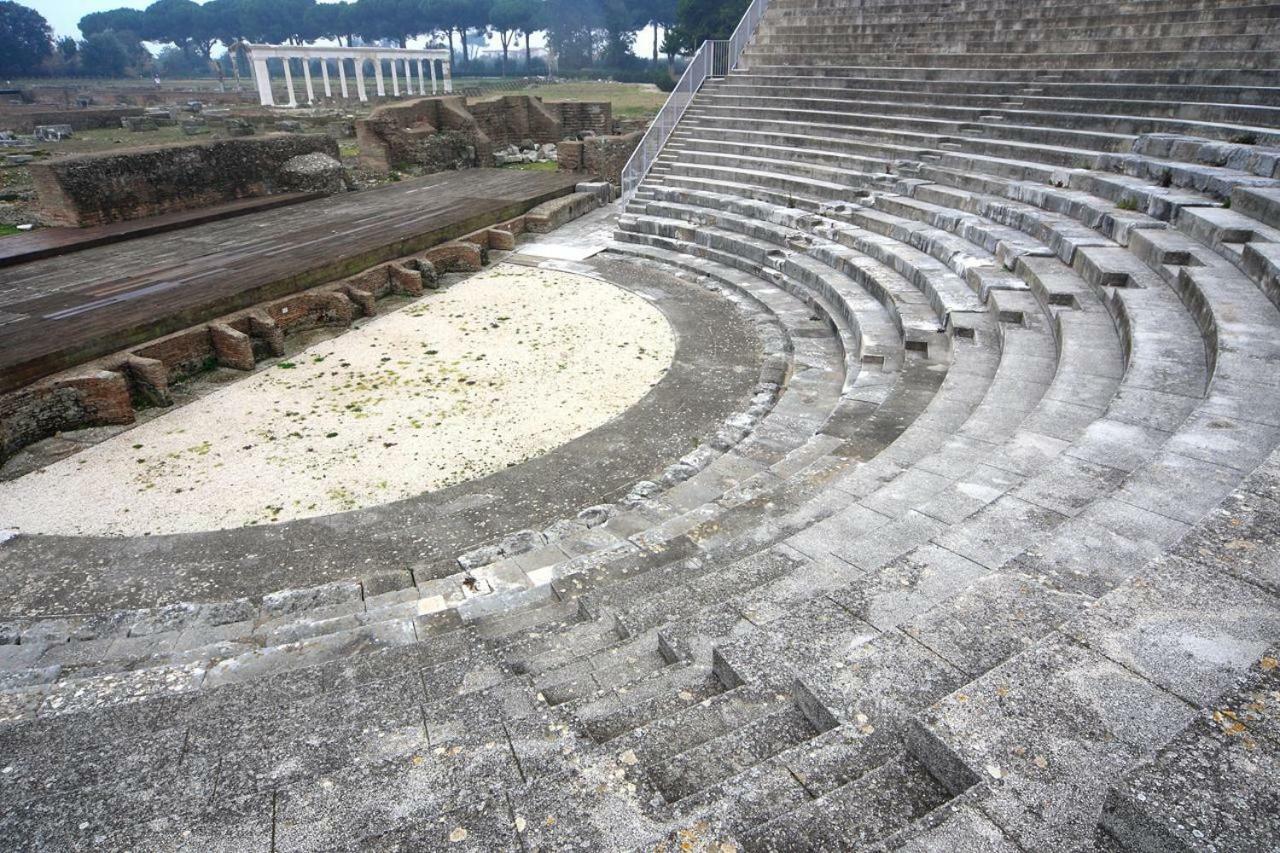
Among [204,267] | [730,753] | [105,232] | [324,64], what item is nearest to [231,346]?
[204,267]

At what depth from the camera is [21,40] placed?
60531 mm

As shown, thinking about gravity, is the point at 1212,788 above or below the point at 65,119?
below

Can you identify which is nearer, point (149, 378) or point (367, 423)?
point (367, 423)

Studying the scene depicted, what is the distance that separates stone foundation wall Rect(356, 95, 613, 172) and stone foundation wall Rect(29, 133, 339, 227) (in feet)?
8.40

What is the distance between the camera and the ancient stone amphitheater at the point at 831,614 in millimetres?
2141

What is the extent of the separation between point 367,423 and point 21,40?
257ft

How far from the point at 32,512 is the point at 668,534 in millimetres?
5516

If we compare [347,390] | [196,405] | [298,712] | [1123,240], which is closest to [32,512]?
[196,405]

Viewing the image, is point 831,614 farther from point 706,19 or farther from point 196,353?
point 706,19

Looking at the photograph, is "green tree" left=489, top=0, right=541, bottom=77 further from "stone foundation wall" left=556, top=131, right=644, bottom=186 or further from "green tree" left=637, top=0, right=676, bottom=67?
"stone foundation wall" left=556, top=131, right=644, bottom=186

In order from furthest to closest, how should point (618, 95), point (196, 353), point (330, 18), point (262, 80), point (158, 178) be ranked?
point (330, 18) < point (618, 95) < point (262, 80) < point (158, 178) < point (196, 353)

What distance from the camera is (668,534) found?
16.8 ft

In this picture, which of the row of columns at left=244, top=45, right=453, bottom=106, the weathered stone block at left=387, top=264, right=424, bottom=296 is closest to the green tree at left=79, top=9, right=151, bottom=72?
the row of columns at left=244, top=45, right=453, bottom=106

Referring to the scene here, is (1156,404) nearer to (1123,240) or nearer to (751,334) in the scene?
(1123,240)
